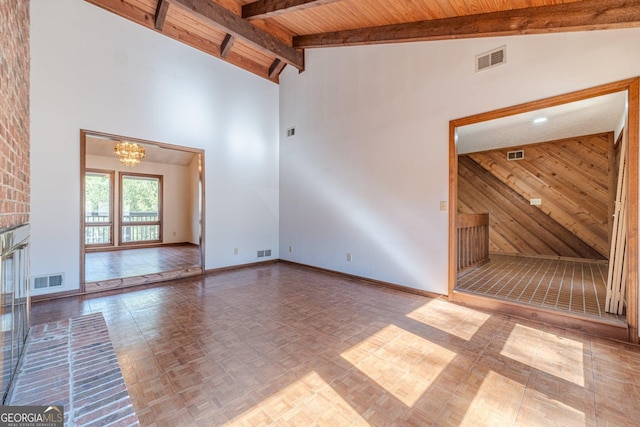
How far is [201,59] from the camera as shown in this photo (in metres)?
4.60

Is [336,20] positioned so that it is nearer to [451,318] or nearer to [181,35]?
[181,35]

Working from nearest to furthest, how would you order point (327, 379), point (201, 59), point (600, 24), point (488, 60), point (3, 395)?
point (3, 395), point (327, 379), point (600, 24), point (488, 60), point (201, 59)

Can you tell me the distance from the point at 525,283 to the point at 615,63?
2727 mm

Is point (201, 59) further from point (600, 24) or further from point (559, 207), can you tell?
point (559, 207)

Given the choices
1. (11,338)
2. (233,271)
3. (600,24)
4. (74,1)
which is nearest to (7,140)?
(11,338)

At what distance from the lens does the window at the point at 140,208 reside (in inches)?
298

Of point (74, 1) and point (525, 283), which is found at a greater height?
point (74, 1)

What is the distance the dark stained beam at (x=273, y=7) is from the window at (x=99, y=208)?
6.10 m

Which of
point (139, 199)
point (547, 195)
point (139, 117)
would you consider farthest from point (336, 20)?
point (139, 199)

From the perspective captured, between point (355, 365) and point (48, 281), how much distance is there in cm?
393

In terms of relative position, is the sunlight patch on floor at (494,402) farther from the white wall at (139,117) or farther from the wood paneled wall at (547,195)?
Answer: the wood paneled wall at (547,195)

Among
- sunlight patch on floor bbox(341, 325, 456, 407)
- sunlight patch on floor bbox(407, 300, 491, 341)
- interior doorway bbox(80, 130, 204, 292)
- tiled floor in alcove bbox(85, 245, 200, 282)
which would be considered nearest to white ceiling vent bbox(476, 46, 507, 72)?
sunlight patch on floor bbox(407, 300, 491, 341)

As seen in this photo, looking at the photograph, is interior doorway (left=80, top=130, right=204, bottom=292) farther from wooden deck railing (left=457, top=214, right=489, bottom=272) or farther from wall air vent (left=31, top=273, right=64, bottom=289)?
wooden deck railing (left=457, top=214, right=489, bottom=272)

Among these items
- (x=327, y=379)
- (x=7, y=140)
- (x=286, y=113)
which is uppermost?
(x=286, y=113)
